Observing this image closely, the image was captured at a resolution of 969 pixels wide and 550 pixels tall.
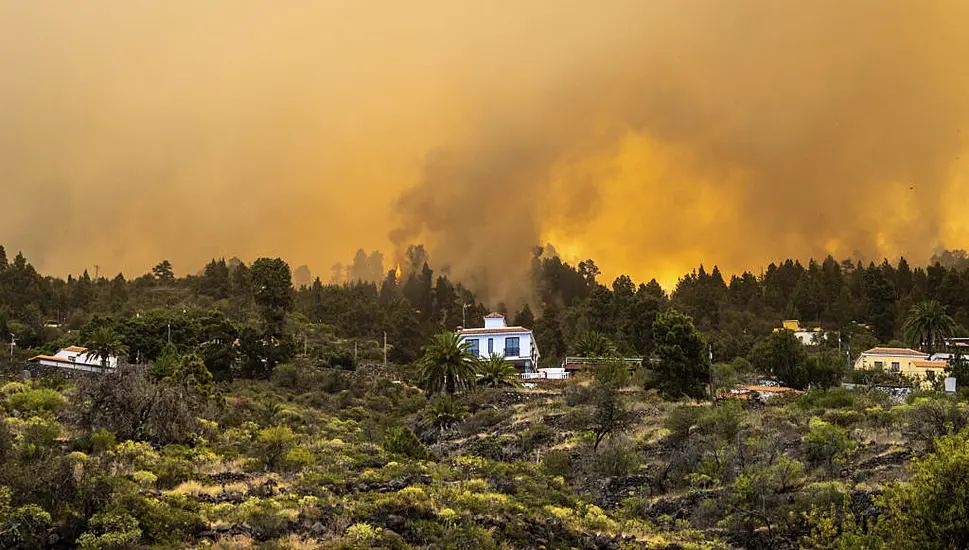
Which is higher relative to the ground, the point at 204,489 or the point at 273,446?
the point at 273,446

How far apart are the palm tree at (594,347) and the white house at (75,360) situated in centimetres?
4451

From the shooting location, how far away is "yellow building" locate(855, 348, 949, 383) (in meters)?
65.1

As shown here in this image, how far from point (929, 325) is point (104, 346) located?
77.9 meters

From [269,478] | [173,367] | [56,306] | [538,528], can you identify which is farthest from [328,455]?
[56,306]

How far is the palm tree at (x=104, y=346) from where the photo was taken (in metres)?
64.4

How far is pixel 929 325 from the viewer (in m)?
72.4

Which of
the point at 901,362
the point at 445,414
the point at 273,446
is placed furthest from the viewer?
the point at 901,362

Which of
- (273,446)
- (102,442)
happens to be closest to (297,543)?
(273,446)

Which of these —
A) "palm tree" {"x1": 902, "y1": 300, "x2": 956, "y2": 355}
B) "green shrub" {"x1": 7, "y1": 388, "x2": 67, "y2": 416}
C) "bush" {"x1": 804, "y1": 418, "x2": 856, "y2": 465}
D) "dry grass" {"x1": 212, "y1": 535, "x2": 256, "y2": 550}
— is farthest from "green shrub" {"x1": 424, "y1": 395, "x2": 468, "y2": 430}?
"palm tree" {"x1": 902, "y1": 300, "x2": 956, "y2": 355}

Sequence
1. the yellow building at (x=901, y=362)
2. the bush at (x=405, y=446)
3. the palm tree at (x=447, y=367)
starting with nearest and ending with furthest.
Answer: the bush at (x=405, y=446), the palm tree at (x=447, y=367), the yellow building at (x=901, y=362)

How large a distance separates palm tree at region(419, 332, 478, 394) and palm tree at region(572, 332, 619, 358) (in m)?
17.4

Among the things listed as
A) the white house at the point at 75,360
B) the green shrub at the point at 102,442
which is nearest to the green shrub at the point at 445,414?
the green shrub at the point at 102,442

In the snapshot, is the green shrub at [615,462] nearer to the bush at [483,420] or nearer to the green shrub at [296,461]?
the green shrub at [296,461]

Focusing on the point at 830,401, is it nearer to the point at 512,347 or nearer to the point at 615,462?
the point at 615,462
